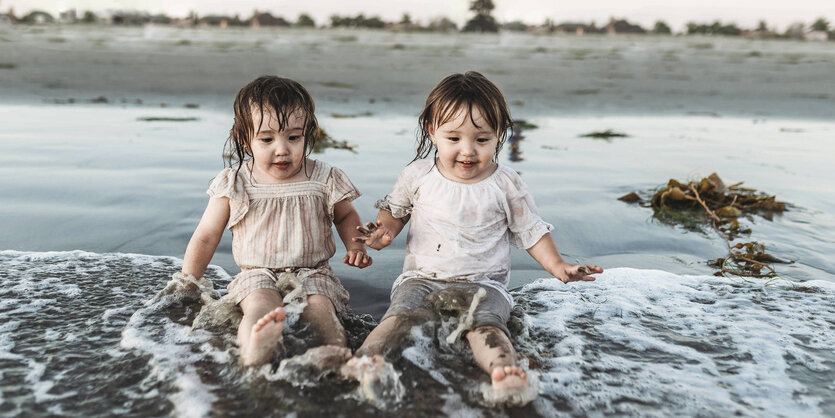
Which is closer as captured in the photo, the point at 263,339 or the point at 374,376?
the point at 374,376

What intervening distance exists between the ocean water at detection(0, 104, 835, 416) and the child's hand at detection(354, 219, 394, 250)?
397 mm

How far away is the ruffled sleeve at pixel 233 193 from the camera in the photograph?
288 centimetres

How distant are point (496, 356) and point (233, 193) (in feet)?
4.53

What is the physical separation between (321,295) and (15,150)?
4277 mm

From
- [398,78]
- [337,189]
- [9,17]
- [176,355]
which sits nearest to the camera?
[176,355]

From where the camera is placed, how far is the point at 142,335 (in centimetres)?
259

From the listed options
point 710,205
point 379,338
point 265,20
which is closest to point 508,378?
point 379,338

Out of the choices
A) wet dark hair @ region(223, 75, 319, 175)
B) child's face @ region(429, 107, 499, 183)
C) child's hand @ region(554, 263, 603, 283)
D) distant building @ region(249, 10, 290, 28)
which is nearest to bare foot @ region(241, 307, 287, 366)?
wet dark hair @ region(223, 75, 319, 175)

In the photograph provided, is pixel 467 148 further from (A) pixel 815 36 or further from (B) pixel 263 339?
(A) pixel 815 36

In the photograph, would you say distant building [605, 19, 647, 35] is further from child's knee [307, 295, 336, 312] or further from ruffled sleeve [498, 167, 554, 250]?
child's knee [307, 295, 336, 312]

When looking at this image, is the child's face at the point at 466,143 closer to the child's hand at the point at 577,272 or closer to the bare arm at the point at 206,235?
the child's hand at the point at 577,272

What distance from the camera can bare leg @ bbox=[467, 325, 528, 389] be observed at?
2.13 m

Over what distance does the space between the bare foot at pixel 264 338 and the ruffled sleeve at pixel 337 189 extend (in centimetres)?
81

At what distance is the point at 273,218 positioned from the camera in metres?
2.93
